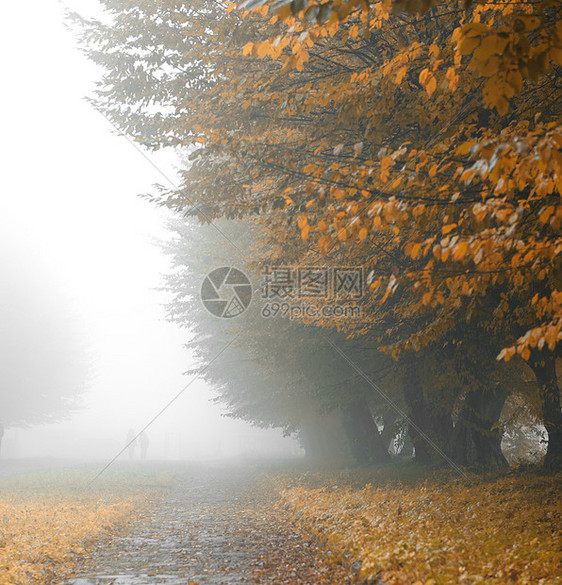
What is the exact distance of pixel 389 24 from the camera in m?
5.37

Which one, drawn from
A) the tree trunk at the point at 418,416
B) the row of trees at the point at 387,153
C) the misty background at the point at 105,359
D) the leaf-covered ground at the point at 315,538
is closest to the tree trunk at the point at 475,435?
the row of trees at the point at 387,153

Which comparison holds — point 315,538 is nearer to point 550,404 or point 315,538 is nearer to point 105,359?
point 550,404

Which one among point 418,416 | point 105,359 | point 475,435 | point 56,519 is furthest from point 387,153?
point 105,359

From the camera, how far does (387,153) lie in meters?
5.59

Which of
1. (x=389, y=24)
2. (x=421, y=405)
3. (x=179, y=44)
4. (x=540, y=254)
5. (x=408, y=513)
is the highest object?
(x=179, y=44)

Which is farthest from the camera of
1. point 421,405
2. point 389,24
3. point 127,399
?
point 127,399

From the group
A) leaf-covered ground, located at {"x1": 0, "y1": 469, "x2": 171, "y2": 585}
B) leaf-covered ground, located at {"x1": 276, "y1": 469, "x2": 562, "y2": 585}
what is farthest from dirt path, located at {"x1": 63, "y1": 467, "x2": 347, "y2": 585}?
leaf-covered ground, located at {"x1": 276, "y1": 469, "x2": 562, "y2": 585}

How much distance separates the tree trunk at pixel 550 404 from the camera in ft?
28.0

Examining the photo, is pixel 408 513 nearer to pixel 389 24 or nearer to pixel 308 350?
pixel 308 350

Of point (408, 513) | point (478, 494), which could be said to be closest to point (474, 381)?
point (478, 494)

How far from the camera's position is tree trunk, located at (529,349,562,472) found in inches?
336

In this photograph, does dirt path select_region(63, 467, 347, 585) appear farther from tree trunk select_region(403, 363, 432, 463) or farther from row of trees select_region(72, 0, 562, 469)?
tree trunk select_region(403, 363, 432, 463)

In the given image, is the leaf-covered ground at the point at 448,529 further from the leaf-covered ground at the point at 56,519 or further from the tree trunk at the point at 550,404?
the leaf-covered ground at the point at 56,519

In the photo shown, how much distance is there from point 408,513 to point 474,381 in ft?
11.3
